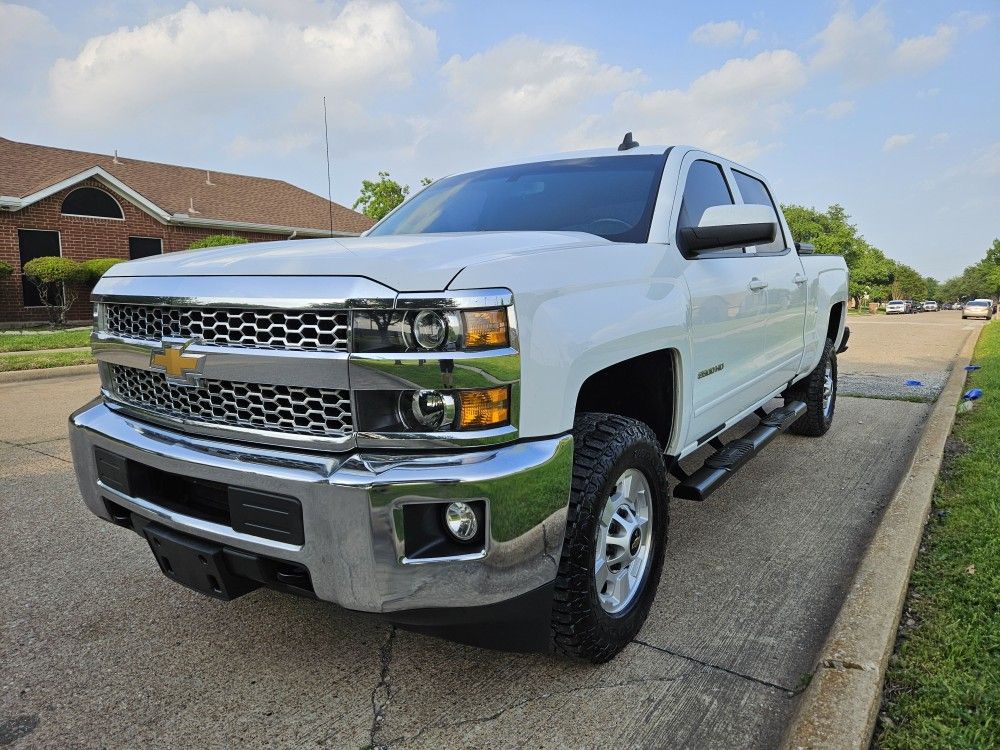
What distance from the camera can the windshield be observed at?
117 inches

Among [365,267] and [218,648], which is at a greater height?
[365,267]

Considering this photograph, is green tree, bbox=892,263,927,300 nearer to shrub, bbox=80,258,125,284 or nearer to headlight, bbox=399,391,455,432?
shrub, bbox=80,258,125,284

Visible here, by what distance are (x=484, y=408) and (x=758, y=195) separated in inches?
141

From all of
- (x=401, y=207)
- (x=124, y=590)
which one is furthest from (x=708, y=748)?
(x=401, y=207)

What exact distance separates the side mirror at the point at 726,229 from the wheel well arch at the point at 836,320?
10.2 ft

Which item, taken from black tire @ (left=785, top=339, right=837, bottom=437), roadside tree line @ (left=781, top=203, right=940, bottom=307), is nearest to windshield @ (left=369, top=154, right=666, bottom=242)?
black tire @ (left=785, top=339, right=837, bottom=437)

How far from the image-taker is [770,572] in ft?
10.4

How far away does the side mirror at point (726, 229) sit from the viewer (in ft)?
9.20

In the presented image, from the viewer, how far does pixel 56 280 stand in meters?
17.4

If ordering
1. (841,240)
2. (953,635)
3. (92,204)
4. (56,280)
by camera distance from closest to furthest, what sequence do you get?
(953,635) → (56,280) → (92,204) → (841,240)

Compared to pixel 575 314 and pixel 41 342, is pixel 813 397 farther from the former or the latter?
pixel 41 342

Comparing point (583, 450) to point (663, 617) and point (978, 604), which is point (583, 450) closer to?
point (663, 617)

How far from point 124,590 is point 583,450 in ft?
6.90

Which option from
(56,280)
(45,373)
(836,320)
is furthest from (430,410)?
(56,280)
